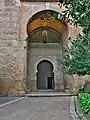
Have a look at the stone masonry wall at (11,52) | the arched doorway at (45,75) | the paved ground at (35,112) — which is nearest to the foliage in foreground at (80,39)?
the paved ground at (35,112)

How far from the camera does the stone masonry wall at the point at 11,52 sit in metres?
14.2

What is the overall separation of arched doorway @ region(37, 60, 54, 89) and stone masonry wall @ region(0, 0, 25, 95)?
5224 mm

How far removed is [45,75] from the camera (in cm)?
1959

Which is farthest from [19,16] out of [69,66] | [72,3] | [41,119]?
[72,3]

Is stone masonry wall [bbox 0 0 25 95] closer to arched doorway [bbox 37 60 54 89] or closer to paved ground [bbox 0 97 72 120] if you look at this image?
arched doorway [bbox 37 60 54 89]

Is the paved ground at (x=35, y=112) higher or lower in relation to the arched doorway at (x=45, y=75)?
lower

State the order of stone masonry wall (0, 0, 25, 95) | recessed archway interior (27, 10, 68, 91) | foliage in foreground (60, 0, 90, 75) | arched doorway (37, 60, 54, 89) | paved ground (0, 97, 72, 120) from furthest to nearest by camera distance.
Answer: arched doorway (37, 60, 54, 89)
recessed archway interior (27, 10, 68, 91)
stone masonry wall (0, 0, 25, 95)
paved ground (0, 97, 72, 120)
foliage in foreground (60, 0, 90, 75)

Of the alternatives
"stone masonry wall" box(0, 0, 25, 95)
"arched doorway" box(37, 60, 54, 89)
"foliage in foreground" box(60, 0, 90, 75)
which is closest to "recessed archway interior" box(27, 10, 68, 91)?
"arched doorway" box(37, 60, 54, 89)

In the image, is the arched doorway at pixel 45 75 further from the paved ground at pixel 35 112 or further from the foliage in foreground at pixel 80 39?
the foliage in foreground at pixel 80 39

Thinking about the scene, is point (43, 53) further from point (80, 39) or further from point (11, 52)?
point (80, 39)

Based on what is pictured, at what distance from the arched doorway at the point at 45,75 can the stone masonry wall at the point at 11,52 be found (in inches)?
206

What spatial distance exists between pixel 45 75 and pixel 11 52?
19.0ft

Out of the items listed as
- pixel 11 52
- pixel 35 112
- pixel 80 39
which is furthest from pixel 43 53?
pixel 80 39

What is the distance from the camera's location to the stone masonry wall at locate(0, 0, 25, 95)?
14211 mm
